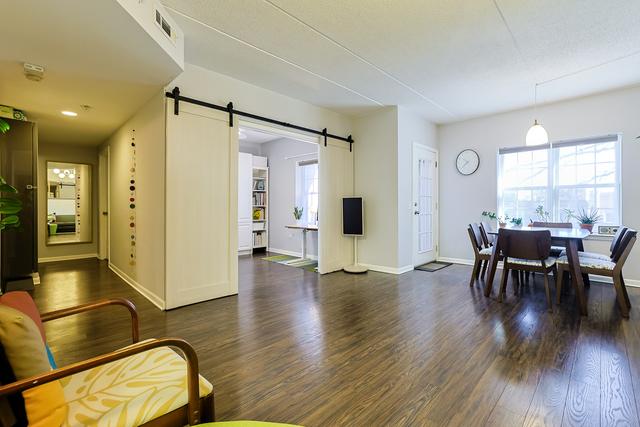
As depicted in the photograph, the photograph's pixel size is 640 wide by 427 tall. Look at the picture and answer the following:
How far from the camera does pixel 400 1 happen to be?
235 centimetres

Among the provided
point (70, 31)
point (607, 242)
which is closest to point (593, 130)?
point (607, 242)

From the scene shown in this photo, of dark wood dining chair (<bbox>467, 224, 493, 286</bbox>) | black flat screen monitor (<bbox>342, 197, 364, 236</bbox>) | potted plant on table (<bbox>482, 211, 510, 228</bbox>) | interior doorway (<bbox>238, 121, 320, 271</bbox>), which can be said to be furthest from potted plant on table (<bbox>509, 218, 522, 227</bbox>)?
interior doorway (<bbox>238, 121, 320, 271</bbox>)

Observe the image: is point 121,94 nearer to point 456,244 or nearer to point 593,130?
point 456,244

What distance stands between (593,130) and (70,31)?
6.09m

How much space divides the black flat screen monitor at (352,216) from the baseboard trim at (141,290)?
9.60ft

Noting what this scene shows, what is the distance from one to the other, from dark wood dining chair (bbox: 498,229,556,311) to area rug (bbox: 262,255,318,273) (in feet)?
9.12

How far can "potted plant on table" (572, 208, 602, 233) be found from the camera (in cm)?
413

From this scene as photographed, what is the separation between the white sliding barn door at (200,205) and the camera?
318 cm

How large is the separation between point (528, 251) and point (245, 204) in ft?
17.2

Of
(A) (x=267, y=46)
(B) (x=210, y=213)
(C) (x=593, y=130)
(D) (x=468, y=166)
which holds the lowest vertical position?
(B) (x=210, y=213)

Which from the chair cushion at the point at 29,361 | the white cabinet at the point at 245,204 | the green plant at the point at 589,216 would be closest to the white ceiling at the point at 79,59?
the chair cushion at the point at 29,361

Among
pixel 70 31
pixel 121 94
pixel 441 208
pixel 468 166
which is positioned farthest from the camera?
pixel 441 208

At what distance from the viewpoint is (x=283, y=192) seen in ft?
23.1

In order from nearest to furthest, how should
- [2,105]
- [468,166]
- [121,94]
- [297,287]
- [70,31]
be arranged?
[70,31], [121,94], [2,105], [297,287], [468,166]
